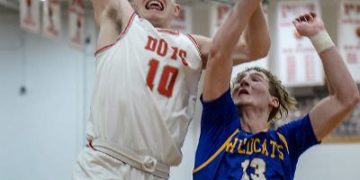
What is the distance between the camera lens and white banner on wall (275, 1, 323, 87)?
692cm

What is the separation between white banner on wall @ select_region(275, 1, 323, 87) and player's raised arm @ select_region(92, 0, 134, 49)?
14.6 ft

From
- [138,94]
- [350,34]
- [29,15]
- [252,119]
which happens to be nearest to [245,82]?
[252,119]

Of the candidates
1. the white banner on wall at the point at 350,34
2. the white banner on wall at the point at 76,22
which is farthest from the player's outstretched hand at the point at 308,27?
the white banner on wall at the point at 76,22

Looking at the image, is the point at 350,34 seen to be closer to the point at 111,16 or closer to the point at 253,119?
the point at 253,119

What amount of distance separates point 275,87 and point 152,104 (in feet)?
2.42

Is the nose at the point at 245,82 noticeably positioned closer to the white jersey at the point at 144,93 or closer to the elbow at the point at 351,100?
the white jersey at the point at 144,93

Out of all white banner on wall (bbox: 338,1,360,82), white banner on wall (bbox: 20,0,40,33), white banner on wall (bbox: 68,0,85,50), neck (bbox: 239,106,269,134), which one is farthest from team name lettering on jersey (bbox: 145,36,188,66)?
white banner on wall (bbox: 338,1,360,82)

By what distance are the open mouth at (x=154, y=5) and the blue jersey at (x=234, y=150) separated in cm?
49

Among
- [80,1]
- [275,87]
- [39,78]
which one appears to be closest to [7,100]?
[39,78]

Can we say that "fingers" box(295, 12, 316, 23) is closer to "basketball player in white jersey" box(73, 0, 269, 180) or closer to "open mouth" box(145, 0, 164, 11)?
"basketball player in white jersey" box(73, 0, 269, 180)

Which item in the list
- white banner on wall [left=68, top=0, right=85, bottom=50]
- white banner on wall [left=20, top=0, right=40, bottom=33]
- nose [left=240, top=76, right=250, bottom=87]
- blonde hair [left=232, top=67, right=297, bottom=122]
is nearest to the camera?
nose [left=240, top=76, right=250, bottom=87]

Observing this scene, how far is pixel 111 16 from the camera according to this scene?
2701 mm

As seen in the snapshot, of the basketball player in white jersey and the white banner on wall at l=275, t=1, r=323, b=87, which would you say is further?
the white banner on wall at l=275, t=1, r=323, b=87

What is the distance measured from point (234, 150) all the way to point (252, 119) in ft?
0.76
